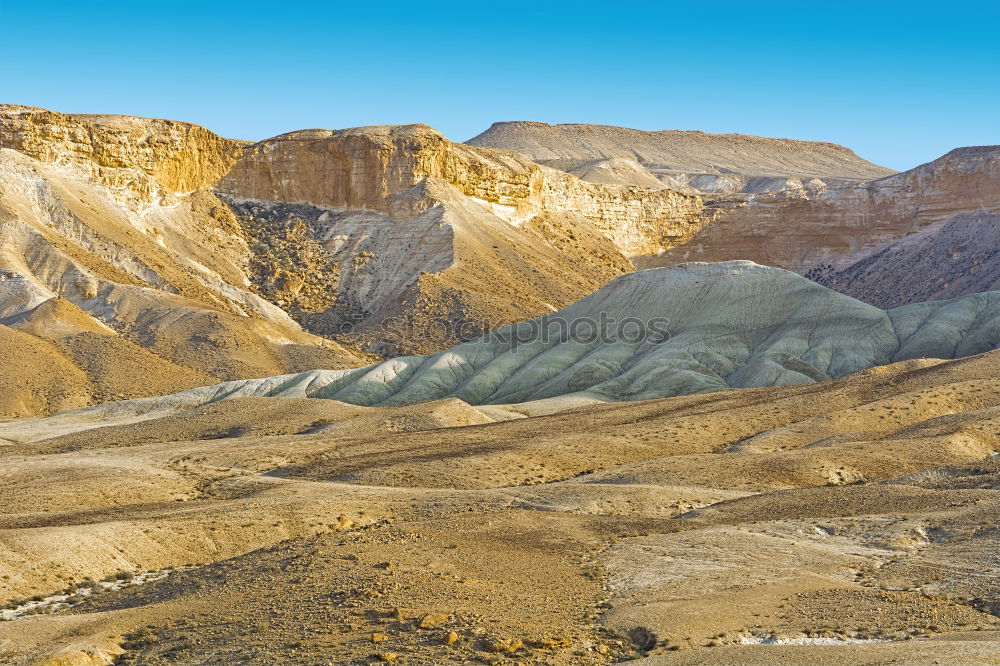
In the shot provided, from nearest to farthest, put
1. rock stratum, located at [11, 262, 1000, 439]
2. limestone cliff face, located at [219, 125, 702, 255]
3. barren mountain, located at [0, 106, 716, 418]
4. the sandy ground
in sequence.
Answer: the sandy ground < rock stratum, located at [11, 262, 1000, 439] < barren mountain, located at [0, 106, 716, 418] < limestone cliff face, located at [219, 125, 702, 255]

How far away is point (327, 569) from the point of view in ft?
88.0

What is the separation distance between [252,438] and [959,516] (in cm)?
3464

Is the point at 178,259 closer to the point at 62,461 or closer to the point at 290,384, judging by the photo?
the point at 290,384

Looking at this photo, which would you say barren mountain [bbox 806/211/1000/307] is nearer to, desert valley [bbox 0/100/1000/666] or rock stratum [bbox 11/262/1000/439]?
desert valley [bbox 0/100/1000/666]

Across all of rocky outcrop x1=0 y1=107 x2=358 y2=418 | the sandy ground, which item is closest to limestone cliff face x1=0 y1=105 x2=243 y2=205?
rocky outcrop x1=0 y1=107 x2=358 y2=418

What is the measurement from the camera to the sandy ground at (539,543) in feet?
72.8

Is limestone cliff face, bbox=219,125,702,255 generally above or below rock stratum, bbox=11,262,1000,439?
above

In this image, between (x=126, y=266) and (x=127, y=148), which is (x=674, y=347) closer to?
(x=126, y=266)

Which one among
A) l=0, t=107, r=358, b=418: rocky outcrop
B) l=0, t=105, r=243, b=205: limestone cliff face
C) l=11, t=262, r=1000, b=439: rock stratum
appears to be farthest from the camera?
l=0, t=105, r=243, b=205: limestone cliff face

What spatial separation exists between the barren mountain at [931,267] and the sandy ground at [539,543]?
220 feet

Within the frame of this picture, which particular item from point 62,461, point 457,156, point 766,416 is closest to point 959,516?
point 766,416

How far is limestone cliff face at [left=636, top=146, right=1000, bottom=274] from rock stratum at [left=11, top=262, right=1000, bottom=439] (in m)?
50.9

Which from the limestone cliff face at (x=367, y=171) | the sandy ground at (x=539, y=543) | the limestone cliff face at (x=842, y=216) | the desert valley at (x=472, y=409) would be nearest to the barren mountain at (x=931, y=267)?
the desert valley at (x=472, y=409)

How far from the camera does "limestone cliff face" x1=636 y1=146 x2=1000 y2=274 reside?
134 meters
